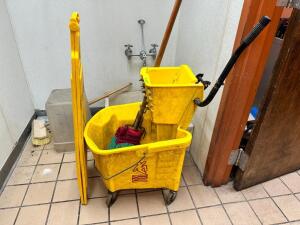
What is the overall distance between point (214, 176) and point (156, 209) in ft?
1.36

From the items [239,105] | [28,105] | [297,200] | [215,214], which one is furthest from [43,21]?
[297,200]

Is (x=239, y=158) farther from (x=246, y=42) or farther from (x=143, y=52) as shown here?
(x=143, y=52)

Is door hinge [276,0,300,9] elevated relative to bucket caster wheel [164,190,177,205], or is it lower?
elevated

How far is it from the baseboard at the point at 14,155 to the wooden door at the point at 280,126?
1475 millimetres

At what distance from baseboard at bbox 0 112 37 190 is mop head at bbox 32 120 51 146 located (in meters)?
0.07


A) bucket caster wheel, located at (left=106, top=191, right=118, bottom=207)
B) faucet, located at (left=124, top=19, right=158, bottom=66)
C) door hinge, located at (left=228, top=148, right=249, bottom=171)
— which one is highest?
faucet, located at (left=124, top=19, right=158, bottom=66)

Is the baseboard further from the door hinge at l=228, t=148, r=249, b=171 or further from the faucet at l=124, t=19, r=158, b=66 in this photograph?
the door hinge at l=228, t=148, r=249, b=171

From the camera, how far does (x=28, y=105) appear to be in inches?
71.0

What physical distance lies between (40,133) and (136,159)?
106 centimetres

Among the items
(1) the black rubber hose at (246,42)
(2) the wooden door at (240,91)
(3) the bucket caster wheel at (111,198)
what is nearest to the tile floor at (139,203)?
(3) the bucket caster wheel at (111,198)

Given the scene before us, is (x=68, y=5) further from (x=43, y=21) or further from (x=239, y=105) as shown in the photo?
(x=239, y=105)

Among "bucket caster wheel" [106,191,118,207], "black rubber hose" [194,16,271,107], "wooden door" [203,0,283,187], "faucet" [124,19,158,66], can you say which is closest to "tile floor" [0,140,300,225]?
"bucket caster wheel" [106,191,118,207]

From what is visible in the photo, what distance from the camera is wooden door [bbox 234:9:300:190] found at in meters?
0.94

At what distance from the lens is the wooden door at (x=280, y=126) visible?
36.9 inches
